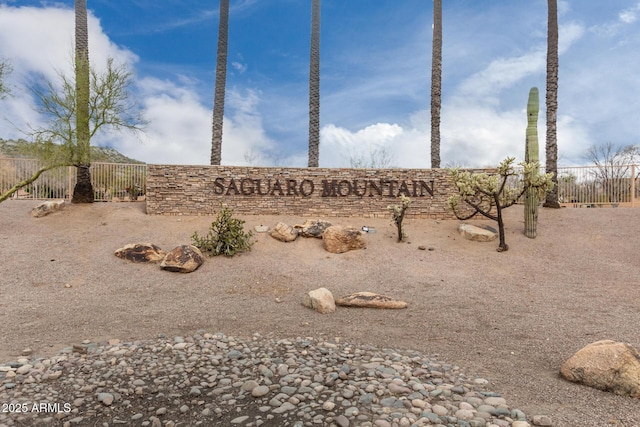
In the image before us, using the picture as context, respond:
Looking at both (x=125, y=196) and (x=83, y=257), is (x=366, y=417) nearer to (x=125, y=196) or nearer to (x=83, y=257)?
(x=83, y=257)

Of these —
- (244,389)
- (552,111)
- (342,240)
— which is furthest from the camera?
(552,111)

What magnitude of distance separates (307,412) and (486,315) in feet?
15.4

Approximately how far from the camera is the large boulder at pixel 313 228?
12.1 m

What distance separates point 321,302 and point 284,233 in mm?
5284

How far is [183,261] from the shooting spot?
920 centimetres

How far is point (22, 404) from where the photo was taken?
3.53 m

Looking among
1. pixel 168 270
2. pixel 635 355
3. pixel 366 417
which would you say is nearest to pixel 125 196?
pixel 168 270

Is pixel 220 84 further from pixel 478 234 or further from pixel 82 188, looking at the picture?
pixel 478 234

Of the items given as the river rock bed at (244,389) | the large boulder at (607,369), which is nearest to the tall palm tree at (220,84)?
the river rock bed at (244,389)

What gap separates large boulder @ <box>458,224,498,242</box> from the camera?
39.9 feet

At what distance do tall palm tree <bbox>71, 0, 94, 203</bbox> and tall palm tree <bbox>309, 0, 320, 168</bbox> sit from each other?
8.84 metres

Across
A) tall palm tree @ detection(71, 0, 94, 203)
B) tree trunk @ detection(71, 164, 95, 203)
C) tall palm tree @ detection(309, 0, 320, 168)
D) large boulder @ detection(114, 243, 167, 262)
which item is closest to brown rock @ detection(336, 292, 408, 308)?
large boulder @ detection(114, 243, 167, 262)


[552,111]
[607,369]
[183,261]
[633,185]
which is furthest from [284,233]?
[633,185]

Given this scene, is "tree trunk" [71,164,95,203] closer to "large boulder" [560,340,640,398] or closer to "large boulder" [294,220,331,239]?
"large boulder" [294,220,331,239]
